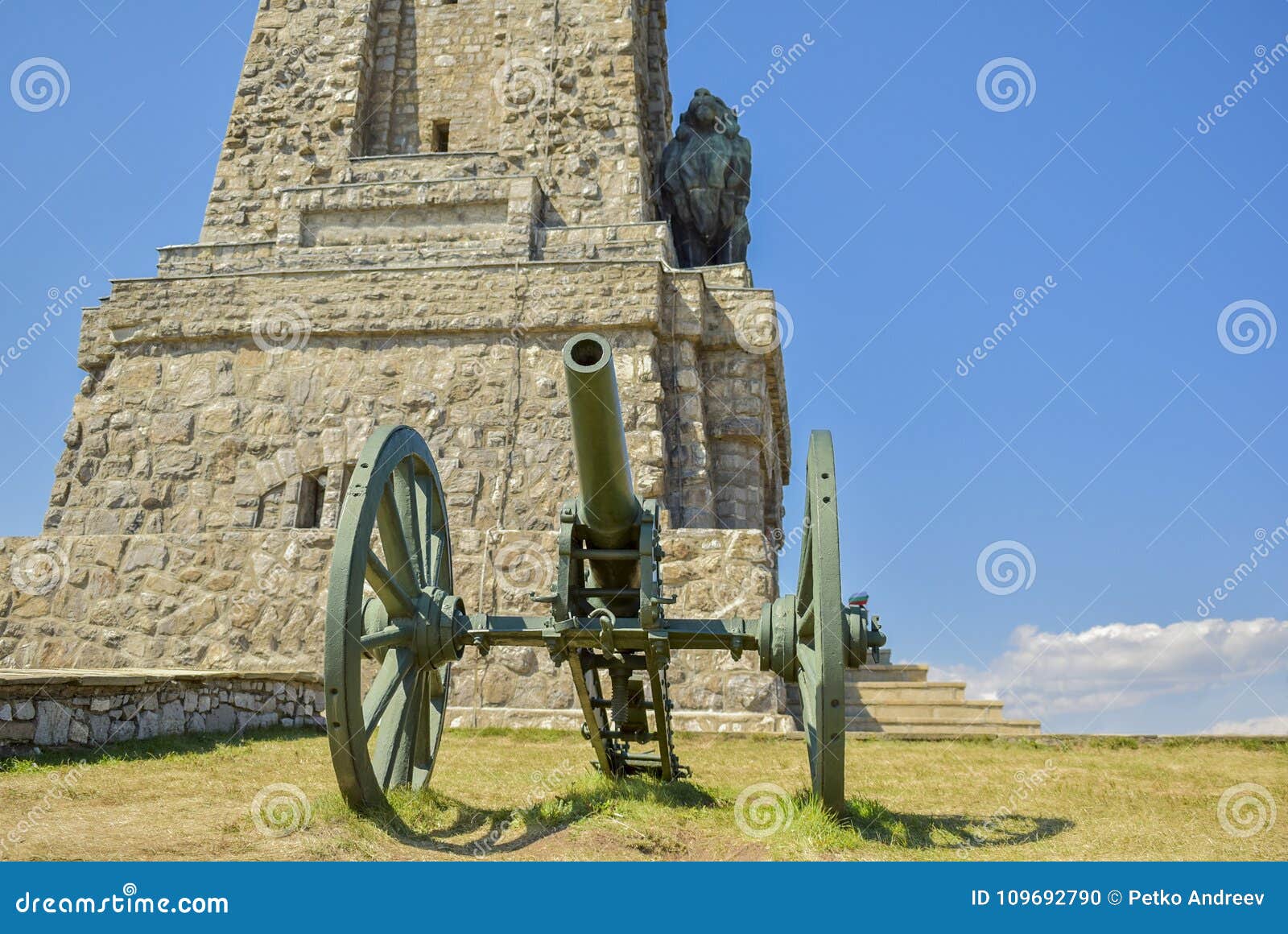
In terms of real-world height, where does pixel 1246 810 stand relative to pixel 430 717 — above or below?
below

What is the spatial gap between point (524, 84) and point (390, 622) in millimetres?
10178

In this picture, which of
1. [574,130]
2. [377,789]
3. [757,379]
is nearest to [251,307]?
[574,130]

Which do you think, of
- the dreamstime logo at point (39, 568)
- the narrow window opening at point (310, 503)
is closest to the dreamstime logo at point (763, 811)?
the narrow window opening at point (310, 503)

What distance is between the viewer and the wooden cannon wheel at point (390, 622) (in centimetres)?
371

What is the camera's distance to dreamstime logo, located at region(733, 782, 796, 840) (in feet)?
13.1

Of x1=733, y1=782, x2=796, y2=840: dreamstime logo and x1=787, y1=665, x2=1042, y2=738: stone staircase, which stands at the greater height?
x1=787, y1=665, x2=1042, y2=738: stone staircase

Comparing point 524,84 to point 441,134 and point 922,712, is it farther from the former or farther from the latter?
point 922,712

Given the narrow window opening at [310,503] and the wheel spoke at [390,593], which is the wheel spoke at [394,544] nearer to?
the wheel spoke at [390,593]

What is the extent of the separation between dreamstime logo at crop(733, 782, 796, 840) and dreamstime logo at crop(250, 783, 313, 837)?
173cm

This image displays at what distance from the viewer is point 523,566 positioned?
8719mm

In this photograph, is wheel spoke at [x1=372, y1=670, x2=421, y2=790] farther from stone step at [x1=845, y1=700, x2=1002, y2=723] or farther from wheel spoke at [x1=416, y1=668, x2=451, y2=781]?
stone step at [x1=845, y1=700, x2=1002, y2=723]

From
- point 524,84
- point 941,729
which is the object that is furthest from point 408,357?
point 941,729

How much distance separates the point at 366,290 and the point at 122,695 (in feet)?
18.6

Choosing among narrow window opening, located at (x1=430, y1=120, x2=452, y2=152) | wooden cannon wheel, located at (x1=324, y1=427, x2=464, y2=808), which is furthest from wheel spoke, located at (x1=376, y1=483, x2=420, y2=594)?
narrow window opening, located at (x1=430, y1=120, x2=452, y2=152)
